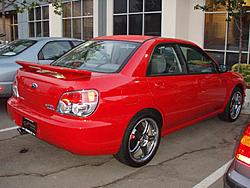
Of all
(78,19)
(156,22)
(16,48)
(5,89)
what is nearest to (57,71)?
(5,89)

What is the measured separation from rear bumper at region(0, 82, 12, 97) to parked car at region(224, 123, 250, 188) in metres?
4.84

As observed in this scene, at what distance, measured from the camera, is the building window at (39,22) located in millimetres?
21100

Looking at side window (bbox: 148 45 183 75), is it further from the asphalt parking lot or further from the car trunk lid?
the asphalt parking lot

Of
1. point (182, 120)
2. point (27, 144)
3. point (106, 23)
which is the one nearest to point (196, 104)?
point (182, 120)

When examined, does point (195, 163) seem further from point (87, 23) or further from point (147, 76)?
point (87, 23)

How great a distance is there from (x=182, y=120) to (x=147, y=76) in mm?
1022

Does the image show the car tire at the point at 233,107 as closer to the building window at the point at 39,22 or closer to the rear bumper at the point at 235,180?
the rear bumper at the point at 235,180

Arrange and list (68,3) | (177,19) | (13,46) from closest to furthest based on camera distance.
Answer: (13,46), (177,19), (68,3)

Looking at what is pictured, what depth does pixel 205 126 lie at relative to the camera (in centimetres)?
589

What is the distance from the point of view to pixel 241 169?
8.23 ft

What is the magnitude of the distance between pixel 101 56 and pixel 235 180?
2.52 metres

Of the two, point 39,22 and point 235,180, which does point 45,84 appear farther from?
point 39,22

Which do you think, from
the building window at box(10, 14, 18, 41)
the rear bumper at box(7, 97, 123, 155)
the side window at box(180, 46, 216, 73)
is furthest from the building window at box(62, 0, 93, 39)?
the rear bumper at box(7, 97, 123, 155)

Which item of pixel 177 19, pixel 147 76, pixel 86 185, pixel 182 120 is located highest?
pixel 177 19
